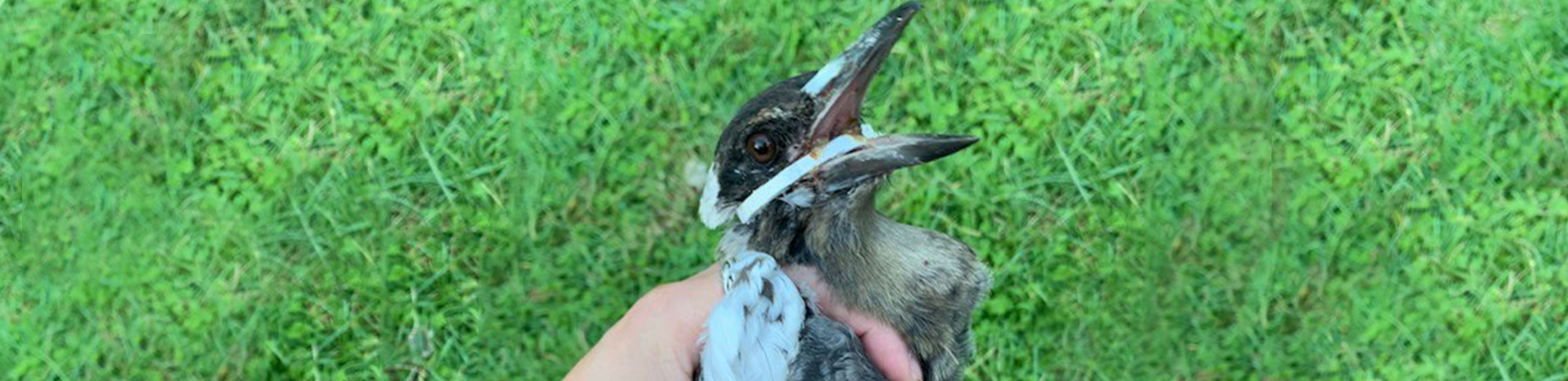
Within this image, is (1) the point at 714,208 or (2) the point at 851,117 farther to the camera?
(1) the point at 714,208

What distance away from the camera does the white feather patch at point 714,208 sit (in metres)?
3.21

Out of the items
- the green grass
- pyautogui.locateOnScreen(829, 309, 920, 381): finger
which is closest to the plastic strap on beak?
pyautogui.locateOnScreen(829, 309, 920, 381): finger

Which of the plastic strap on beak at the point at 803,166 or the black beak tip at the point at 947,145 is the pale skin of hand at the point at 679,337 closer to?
the plastic strap on beak at the point at 803,166

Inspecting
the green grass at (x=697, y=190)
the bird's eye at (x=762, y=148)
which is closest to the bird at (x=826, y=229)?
the bird's eye at (x=762, y=148)

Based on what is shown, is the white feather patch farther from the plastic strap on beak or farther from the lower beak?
the lower beak

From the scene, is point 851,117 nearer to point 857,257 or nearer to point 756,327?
point 857,257

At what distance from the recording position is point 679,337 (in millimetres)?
3254

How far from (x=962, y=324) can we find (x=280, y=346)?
100 inches

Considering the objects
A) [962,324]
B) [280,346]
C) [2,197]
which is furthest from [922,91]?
[2,197]

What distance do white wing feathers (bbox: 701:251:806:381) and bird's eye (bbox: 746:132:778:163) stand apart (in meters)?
0.23

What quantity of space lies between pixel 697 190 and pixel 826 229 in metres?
1.74

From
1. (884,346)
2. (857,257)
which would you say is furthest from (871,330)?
(857,257)

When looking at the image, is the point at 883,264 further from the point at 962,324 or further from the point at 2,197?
the point at 2,197

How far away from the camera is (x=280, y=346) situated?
473 cm
